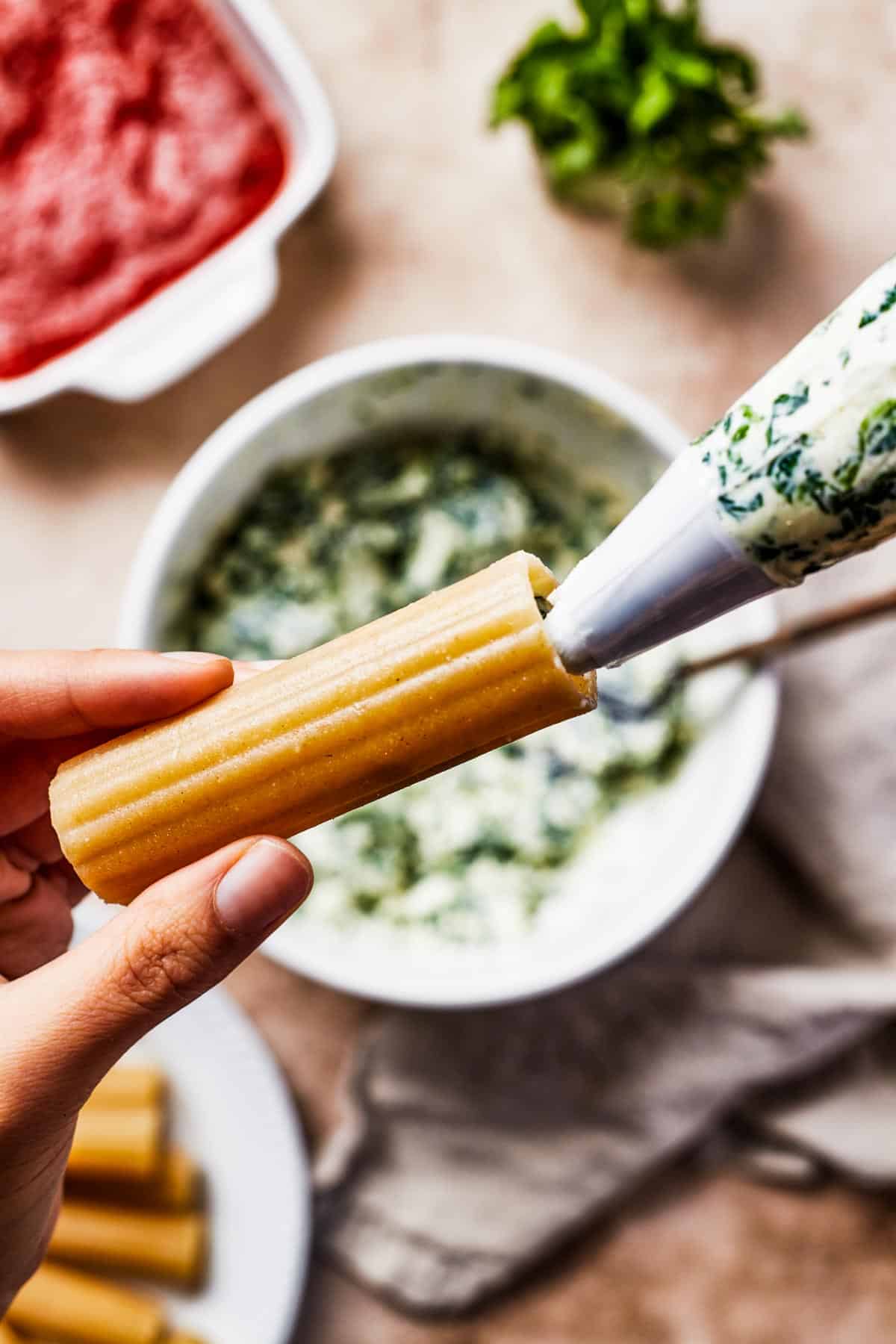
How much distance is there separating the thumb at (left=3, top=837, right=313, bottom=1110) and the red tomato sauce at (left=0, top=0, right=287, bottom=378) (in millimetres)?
948

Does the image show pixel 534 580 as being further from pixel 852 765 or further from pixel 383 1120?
pixel 383 1120

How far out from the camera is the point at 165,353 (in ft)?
5.34

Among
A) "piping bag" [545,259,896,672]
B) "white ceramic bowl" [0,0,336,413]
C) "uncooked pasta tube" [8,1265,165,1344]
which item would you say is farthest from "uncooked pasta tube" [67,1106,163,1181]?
"piping bag" [545,259,896,672]

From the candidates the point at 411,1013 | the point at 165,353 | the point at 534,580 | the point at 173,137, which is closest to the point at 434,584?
the point at 165,353

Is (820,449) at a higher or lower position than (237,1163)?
higher

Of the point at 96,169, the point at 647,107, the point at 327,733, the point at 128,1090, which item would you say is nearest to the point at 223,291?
the point at 96,169

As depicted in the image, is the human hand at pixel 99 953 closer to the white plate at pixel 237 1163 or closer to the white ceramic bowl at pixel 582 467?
the white ceramic bowl at pixel 582 467

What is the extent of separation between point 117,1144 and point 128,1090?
0.23 feet

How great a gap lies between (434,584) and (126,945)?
800mm

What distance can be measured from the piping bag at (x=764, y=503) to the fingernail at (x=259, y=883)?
0.25 metres

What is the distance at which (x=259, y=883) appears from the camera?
900 mm

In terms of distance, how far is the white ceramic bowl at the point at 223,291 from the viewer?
160 centimetres

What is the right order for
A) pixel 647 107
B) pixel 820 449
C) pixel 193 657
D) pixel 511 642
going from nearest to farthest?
pixel 820 449 → pixel 511 642 → pixel 193 657 → pixel 647 107

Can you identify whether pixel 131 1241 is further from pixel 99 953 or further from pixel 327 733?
pixel 327 733
